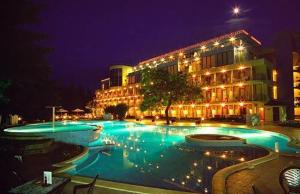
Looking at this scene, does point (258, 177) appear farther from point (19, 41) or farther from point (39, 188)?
point (19, 41)

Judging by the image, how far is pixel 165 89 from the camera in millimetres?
33031

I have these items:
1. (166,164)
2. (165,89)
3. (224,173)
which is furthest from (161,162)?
(165,89)

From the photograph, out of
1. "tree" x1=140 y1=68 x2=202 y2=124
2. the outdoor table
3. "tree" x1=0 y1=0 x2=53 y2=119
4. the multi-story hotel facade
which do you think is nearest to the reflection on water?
the outdoor table

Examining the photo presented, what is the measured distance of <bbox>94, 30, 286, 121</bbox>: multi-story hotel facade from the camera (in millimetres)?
37938

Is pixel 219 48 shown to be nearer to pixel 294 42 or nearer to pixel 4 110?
pixel 294 42

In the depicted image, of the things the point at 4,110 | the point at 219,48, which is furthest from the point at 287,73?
the point at 4,110

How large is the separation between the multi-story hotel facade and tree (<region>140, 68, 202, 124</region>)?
3.31 meters

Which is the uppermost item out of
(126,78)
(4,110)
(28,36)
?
(126,78)

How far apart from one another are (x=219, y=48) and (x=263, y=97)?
38.8ft

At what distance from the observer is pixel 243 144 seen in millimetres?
15414

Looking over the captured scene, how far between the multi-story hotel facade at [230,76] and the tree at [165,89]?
130 inches

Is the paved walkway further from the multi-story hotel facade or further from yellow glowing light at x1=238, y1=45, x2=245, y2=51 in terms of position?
yellow glowing light at x1=238, y1=45, x2=245, y2=51

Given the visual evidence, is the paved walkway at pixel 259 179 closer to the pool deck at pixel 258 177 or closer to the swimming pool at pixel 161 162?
the pool deck at pixel 258 177

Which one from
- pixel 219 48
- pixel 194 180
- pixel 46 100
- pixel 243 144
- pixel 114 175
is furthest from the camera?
pixel 219 48
